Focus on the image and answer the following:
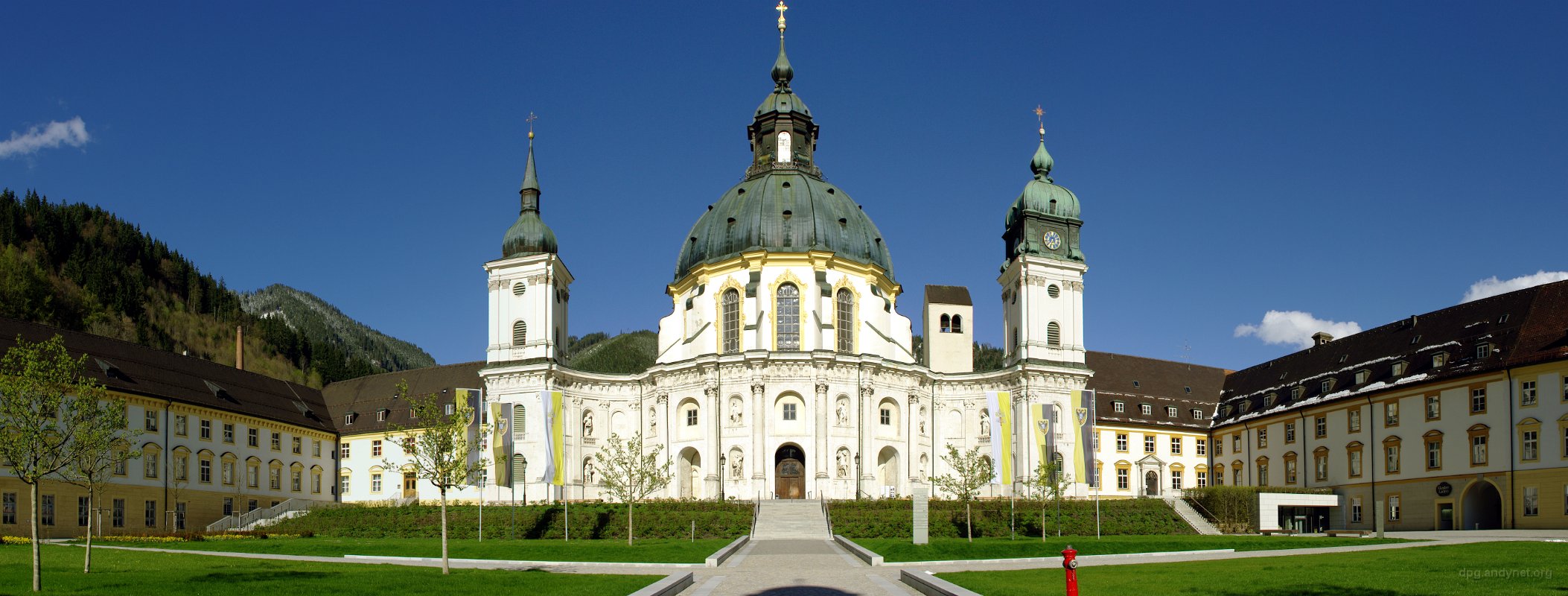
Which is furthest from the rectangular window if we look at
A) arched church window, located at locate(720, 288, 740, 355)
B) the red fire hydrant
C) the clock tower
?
the red fire hydrant

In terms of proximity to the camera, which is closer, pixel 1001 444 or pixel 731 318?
pixel 1001 444

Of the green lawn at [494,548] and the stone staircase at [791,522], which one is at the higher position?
the green lawn at [494,548]

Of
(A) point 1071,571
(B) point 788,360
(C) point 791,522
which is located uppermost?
(B) point 788,360

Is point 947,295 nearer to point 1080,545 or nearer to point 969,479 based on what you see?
point 969,479

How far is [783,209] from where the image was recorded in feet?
A: 284

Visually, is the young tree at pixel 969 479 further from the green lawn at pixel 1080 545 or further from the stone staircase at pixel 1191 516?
the stone staircase at pixel 1191 516

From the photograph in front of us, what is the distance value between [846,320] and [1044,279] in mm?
12894

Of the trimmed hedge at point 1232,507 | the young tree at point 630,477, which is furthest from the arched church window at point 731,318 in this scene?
the trimmed hedge at point 1232,507

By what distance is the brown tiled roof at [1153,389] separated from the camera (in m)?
92.4

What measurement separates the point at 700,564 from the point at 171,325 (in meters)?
110

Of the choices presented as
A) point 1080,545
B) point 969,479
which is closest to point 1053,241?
point 969,479

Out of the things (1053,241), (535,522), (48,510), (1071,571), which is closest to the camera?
(1071,571)

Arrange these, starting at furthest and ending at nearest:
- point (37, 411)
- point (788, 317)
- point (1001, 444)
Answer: point (788, 317) < point (1001, 444) < point (37, 411)

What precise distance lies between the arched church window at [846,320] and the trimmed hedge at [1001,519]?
51.8 feet
